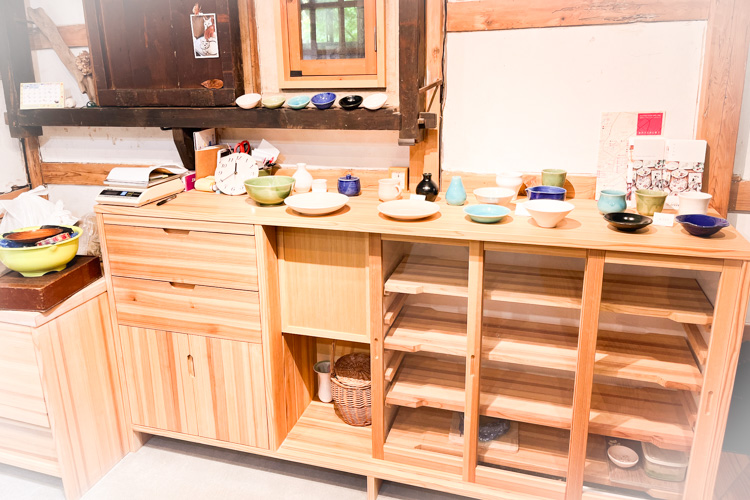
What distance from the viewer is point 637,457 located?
2096 millimetres

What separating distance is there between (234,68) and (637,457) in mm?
2293

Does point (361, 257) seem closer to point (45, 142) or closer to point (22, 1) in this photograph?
point (45, 142)

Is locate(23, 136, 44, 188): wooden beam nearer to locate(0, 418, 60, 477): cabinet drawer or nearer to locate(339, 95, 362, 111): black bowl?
locate(0, 418, 60, 477): cabinet drawer

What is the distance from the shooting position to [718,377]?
182 cm

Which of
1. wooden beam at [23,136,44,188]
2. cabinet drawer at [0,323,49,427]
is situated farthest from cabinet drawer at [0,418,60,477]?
wooden beam at [23,136,44,188]

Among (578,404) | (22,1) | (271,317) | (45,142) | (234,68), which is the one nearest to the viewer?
(578,404)

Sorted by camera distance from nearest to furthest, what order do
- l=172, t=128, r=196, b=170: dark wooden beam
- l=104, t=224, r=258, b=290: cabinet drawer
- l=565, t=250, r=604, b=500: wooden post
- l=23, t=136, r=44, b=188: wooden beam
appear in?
l=565, t=250, r=604, b=500: wooden post, l=104, t=224, r=258, b=290: cabinet drawer, l=172, t=128, r=196, b=170: dark wooden beam, l=23, t=136, r=44, b=188: wooden beam

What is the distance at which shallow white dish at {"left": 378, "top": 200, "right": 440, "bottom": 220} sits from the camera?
79.0 inches

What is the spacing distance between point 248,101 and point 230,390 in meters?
1.25

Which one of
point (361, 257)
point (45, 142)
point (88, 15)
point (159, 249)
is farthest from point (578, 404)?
point (45, 142)

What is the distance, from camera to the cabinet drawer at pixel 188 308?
225cm

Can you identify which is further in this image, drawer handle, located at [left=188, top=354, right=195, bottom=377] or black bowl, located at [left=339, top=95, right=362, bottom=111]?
drawer handle, located at [left=188, top=354, right=195, bottom=377]

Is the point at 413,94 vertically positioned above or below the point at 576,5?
below

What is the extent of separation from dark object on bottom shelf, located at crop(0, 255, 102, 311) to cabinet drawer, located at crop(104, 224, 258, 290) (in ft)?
0.54
